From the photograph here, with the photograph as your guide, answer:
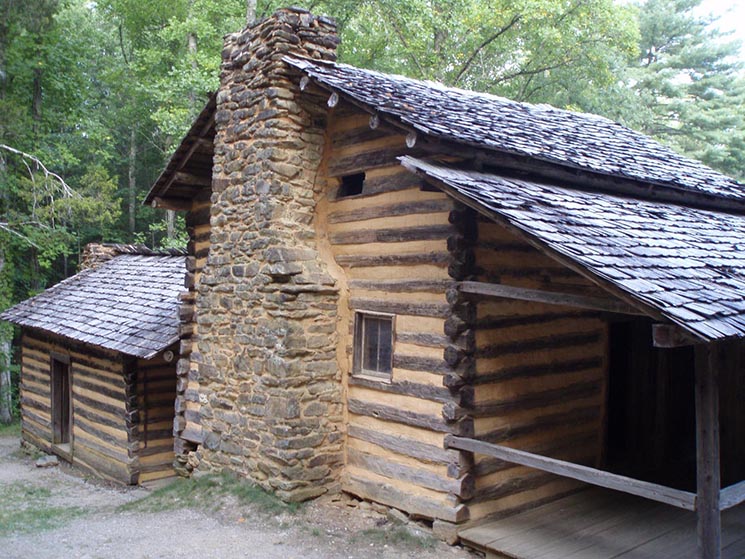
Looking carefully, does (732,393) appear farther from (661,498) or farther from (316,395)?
(316,395)

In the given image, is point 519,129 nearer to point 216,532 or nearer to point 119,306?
point 216,532

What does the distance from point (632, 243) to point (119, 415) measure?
9313 mm

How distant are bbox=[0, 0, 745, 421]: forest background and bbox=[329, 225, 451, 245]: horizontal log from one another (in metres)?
11.5

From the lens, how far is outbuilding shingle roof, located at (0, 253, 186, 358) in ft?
38.5

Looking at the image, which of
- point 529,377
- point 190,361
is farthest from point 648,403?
point 190,361

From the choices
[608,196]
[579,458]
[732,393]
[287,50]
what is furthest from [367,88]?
[732,393]

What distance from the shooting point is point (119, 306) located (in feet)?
45.1

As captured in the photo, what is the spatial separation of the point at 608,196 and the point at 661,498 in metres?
3.94

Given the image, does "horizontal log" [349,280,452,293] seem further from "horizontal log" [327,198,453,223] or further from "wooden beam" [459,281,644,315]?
"horizontal log" [327,198,453,223]

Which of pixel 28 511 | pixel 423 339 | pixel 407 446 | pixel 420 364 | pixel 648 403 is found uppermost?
pixel 423 339

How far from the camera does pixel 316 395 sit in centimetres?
844

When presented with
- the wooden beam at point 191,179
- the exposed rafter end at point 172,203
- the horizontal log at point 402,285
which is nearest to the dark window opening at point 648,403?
the horizontal log at point 402,285

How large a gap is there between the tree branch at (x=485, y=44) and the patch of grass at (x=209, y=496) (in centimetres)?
1763

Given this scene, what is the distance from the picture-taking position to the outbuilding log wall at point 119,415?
39.1 feet
